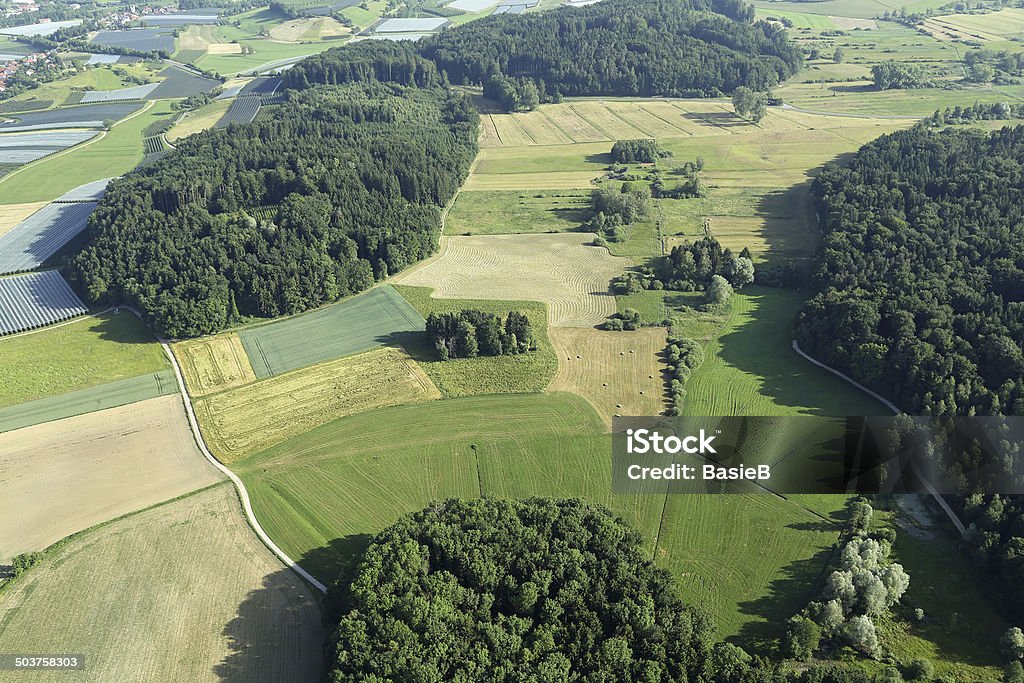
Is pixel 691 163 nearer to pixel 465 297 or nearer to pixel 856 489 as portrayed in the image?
pixel 465 297

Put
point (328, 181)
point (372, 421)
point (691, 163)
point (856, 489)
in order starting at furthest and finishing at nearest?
point (691, 163) → point (328, 181) → point (372, 421) → point (856, 489)

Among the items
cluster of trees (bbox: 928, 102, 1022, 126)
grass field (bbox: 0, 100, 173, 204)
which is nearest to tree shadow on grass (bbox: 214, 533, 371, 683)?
grass field (bbox: 0, 100, 173, 204)

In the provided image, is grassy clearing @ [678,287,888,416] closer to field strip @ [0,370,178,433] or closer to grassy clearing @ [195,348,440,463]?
grassy clearing @ [195,348,440,463]

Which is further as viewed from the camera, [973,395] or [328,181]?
[328,181]

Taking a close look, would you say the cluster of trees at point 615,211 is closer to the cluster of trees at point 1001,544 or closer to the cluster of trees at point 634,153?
the cluster of trees at point 634,153

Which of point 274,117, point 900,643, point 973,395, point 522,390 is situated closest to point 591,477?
point 522,390

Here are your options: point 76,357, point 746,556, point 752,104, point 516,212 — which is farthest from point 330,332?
point 752,104

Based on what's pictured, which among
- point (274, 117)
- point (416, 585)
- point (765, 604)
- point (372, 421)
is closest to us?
point (416, 585)
